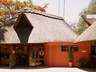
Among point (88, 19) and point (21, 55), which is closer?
point (21, 55)

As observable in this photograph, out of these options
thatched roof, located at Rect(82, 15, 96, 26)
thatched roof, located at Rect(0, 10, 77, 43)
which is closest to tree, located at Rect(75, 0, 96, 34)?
thatched roof, located at Rect(82, 15, 96, 26)

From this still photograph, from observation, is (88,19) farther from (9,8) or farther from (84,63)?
(9,8)

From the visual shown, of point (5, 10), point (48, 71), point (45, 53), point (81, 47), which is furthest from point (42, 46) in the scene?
point (5, 10)

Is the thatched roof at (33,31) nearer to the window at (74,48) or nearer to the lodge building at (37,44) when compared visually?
the lodge building at (37,44)

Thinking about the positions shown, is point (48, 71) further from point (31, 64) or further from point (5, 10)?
point (5, 10)

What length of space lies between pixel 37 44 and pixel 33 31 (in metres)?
1.54

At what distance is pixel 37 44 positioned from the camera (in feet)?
→ 84.4

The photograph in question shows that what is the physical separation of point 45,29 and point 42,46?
77.5 inches

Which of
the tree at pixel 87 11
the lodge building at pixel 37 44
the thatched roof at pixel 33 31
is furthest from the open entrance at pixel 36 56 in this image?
the tree at pixel 87 11

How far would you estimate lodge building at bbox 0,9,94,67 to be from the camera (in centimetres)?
2422

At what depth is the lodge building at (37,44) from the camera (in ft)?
79.5

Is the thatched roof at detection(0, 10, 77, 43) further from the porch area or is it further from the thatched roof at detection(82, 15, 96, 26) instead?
the thatched roof at detection(82, 15, 96, 26)

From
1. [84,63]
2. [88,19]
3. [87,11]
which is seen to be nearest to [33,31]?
[84,63]

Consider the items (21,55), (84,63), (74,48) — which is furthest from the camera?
(21,55)
